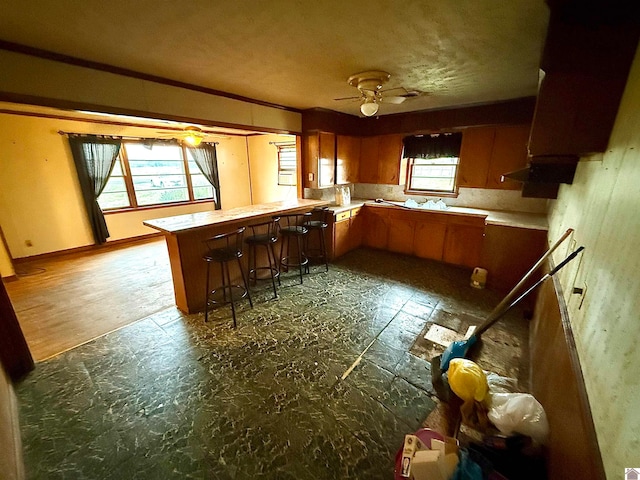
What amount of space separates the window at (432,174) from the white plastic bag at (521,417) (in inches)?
146

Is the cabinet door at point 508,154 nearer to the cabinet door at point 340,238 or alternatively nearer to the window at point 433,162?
the window at point 433,162

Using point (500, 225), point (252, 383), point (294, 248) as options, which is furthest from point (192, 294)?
point (500, 225)

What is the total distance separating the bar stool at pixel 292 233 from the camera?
3.50 metres

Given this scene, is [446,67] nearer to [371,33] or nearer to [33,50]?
[371,33]

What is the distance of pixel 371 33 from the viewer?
1.67 m

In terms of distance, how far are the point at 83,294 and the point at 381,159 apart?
505 centimetres

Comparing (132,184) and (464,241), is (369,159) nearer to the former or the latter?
(464,241)

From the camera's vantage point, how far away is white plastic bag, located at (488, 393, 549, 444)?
1.29 m

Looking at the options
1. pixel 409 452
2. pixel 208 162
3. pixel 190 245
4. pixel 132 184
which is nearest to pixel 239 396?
pixel 409 452

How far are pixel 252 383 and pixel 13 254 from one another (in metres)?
5.15

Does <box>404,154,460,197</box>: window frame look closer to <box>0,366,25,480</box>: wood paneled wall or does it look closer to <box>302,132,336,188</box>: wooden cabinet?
<box>302,132,336,188</box>: wooden cabinet

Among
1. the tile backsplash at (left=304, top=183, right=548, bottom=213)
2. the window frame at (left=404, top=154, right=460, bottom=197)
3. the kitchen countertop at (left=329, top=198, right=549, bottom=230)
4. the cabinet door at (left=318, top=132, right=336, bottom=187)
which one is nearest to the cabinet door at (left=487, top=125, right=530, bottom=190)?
the tile backsplash at (left=304, top=183, right=548, bottom=213)

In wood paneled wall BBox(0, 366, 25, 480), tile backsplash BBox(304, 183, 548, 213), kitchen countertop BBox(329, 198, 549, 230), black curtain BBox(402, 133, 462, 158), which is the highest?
black curtain BBox(402, 133, 462, 158)

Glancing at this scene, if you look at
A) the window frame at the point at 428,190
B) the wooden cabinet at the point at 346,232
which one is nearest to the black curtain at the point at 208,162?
the wooden cabinet at the point at 346,232
